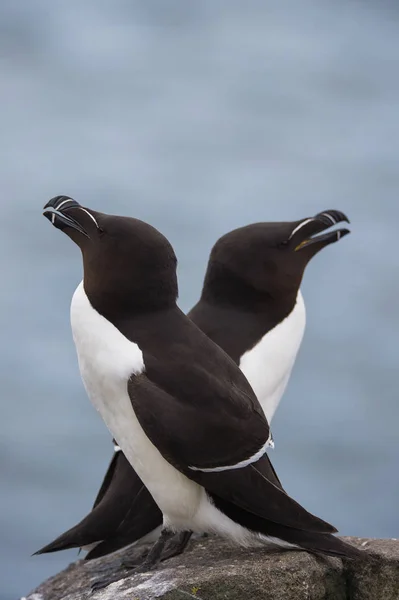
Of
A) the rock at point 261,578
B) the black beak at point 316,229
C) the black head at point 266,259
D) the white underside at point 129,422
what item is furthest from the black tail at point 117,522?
the black beak at point 316,229

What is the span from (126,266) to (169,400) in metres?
0.61

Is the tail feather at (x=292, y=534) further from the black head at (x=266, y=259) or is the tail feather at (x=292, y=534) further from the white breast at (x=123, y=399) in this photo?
the black head at (x=266, y=259)

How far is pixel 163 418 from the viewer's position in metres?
4.91

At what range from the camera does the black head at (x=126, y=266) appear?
5.14m

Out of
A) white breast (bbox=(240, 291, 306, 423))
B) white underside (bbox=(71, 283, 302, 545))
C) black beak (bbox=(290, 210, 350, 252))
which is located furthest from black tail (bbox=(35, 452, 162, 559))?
black beak (bbox=(290, 210, 350, 252))

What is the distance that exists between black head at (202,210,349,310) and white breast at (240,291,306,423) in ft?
0.55

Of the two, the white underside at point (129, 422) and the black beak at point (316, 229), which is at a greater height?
A: the black beak at point (316, 229)

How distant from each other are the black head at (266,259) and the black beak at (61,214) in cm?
120

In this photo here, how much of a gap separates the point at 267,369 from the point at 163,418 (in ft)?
4.65

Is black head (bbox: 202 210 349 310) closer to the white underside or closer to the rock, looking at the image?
the white underside

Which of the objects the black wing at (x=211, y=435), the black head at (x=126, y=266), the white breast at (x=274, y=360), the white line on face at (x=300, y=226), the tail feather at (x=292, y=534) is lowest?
the tail feather at (x=292, y=534)

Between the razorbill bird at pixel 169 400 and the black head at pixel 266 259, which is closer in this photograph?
the razorbill bird at pixel 169 400

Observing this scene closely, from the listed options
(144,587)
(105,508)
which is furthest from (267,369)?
(144,587)

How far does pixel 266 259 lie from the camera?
6.36 meters
